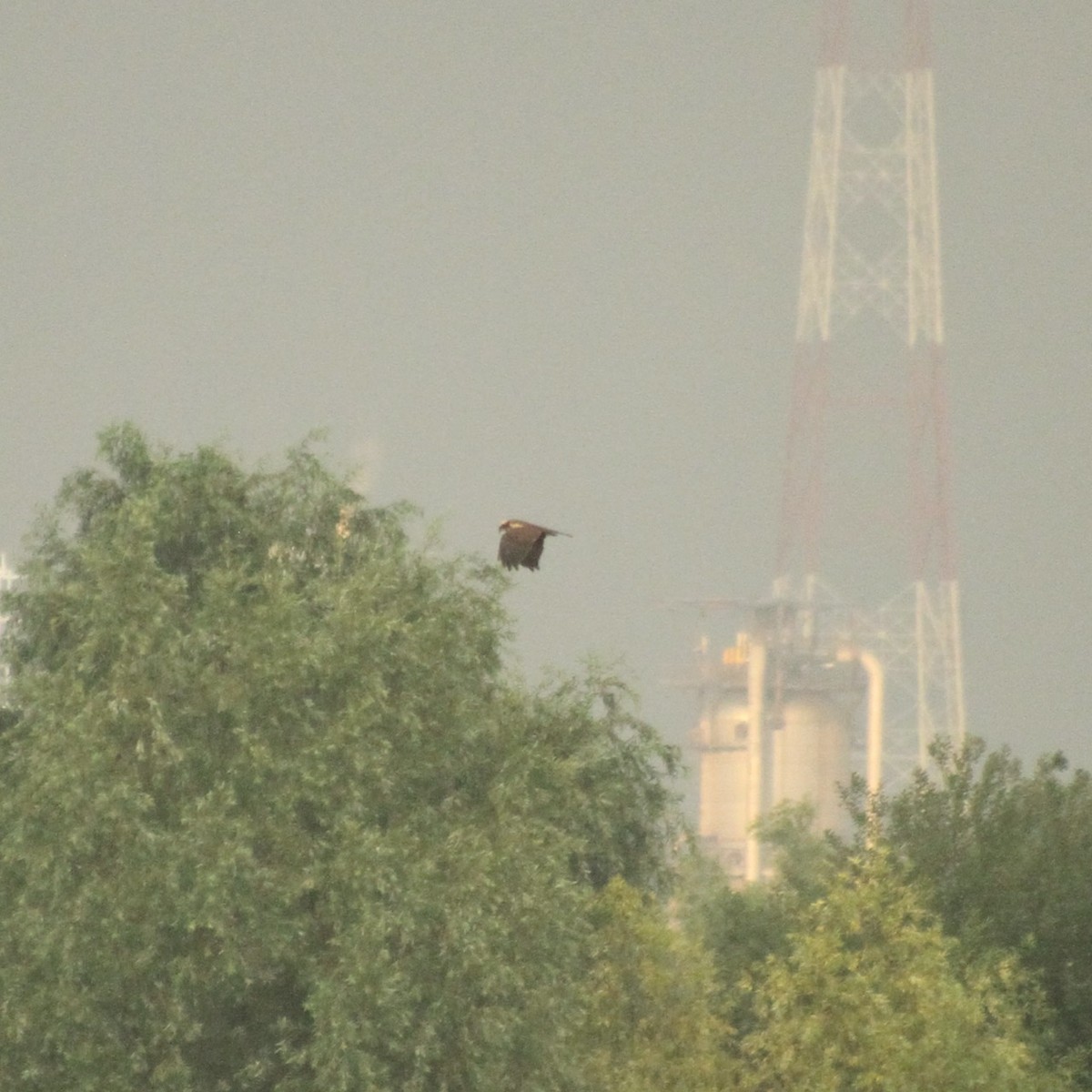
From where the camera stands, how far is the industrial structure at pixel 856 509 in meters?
154

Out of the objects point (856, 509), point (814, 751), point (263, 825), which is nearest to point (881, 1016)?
point (263, 825)

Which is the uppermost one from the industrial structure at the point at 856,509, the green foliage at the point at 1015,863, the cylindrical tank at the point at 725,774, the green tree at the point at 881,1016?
the industrial structure at the point at 856,509

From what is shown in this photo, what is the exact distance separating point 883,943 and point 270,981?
338 inches

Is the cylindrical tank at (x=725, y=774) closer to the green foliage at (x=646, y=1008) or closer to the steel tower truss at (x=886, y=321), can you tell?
the steel tower truss at (x=886, y=321)

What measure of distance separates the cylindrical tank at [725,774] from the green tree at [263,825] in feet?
386

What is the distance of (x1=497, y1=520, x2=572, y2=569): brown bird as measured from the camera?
78.7 ft

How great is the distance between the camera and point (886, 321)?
172500 millimetres

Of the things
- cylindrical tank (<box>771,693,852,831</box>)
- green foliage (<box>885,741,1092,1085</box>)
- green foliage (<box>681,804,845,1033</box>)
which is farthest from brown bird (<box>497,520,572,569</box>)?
cylindrical tank (<box>771,693,852,831</box>)

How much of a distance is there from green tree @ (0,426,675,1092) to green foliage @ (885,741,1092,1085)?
711cm

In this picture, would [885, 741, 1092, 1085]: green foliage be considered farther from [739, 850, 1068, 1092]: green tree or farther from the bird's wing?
the bird's wing

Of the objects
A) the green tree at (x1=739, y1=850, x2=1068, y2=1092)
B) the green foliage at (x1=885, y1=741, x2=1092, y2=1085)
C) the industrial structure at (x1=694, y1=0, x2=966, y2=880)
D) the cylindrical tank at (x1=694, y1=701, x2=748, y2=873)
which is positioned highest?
the industrial structure at (x1=694, y1=0, x2=966, y2=880)

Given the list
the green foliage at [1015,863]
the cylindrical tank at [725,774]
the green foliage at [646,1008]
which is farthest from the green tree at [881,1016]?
the cylindrical tank at [725,774]

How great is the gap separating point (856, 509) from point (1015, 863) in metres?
132

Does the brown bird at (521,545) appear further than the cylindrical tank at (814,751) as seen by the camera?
No
